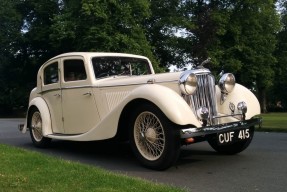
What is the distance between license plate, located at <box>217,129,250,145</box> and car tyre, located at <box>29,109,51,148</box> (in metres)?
4.12

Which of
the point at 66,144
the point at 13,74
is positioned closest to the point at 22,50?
the point at 13,74

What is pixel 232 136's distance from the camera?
23.2 ft

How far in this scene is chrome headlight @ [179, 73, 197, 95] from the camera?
6.53 meters

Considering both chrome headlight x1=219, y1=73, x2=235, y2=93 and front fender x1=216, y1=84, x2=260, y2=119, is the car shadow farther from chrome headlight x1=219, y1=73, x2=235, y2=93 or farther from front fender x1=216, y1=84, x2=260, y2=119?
chrome headlight x1=219, y1=73, x2=235, y2=93

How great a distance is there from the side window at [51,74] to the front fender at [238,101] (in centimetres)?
352

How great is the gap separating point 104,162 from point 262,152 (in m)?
2.98

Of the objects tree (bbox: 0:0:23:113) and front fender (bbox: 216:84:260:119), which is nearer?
front fender (bbox: 216:84:260:119)

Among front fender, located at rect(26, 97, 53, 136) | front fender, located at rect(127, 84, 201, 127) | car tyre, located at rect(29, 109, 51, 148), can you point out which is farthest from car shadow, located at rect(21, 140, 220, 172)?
front fender, located at rect(127, 84, 201, 127)

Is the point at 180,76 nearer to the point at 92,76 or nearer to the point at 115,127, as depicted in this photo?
the point at 115,127

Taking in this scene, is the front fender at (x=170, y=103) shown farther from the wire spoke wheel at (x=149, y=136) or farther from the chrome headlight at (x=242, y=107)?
the chrome headlight at (x=242, y=107)

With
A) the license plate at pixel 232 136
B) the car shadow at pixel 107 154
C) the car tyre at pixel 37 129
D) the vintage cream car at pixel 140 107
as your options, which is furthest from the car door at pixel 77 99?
the license plate at pixel 232 136

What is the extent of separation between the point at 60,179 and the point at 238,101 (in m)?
3.57

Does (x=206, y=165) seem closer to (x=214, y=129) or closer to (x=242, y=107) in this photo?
(x=214, y=129)

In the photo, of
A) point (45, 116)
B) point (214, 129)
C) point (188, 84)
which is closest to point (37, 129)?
point (45, 116)
